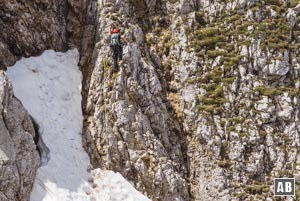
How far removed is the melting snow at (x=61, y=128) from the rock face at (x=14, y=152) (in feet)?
3.30

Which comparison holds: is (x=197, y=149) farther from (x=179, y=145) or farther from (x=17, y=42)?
(x=17, y=42)

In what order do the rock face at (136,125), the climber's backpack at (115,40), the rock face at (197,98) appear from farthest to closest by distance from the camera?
1. the climber's backpack at (115,40)
2. the rock face at (197,98)
3. the rock face at (136,125)

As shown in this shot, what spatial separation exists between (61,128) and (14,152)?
15.7 ft

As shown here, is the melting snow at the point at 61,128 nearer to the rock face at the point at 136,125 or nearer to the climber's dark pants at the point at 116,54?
the rock face at the point at 136,125

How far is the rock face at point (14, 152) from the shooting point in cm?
1609

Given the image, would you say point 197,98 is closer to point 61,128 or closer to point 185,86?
point 185,86

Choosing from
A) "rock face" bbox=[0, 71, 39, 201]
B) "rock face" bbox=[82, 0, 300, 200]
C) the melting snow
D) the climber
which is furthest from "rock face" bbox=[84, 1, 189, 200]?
"rock face" bbox=[0, 71, 39, 201]

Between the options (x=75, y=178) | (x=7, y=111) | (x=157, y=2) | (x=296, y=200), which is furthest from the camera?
(x=157, y=2)

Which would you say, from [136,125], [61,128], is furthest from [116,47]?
[61,128]

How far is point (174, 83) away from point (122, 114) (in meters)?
4.35

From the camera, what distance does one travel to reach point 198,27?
84.6 feet

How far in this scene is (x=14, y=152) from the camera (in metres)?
16.7

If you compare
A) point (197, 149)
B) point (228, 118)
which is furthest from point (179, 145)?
point (228, 118)

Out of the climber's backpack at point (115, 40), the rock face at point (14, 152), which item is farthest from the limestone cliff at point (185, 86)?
the rock face at point (14, 152)
